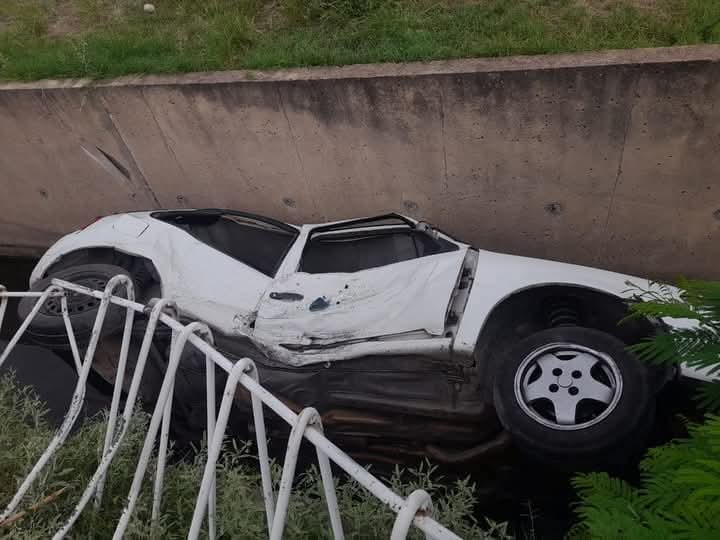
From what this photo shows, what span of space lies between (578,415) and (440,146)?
2.41 metres

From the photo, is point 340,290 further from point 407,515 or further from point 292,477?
point 407,515

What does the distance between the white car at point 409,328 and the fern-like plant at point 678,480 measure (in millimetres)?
831

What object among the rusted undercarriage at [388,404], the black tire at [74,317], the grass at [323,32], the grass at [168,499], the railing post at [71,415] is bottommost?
the rusted undercarriage at [388,404]

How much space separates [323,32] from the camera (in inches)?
206

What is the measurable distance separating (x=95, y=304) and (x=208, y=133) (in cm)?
192

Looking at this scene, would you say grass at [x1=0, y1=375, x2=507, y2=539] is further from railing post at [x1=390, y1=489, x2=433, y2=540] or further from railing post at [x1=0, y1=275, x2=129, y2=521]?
railing post at [x1=390, y1=489, x2=433, y2=540]

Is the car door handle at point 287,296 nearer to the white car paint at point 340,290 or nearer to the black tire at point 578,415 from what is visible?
the white car paint at point 340,290

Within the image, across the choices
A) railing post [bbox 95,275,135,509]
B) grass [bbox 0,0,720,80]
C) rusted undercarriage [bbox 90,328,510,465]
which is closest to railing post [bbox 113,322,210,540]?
railing post [bbox 95,275,135,509]

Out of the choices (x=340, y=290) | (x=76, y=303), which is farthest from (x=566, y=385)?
(x=76, y=303)

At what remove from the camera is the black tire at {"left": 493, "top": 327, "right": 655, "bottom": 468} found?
273 cm

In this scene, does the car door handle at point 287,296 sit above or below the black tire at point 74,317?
below

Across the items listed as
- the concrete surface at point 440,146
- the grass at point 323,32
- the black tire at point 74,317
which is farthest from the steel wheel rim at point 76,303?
the grass at point 323,32

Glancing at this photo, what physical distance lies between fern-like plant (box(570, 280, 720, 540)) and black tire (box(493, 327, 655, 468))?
69 cm

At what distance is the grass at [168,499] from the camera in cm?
238
